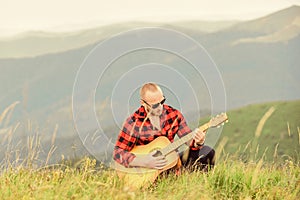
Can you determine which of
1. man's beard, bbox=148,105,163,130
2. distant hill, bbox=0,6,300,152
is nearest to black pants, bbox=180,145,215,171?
man's beard, bbox=148,105,163,130

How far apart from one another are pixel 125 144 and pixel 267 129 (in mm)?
2048

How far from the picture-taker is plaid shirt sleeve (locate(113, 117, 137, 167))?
3.35 m

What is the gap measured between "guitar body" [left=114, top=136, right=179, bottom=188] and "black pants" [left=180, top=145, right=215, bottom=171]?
76 millimetres

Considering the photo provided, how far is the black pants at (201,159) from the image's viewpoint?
11.1ft

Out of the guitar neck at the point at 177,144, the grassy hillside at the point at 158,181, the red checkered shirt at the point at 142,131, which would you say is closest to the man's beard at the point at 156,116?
the red checkered shirt at the point at 142,131

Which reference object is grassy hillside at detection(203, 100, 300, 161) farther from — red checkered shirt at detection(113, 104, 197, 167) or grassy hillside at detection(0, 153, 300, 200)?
red checkered shirt at detection(113, 104, 197, 167)

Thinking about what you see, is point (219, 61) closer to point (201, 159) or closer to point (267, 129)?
point (267, 129)

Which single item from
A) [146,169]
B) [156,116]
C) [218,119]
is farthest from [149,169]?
[218,119]

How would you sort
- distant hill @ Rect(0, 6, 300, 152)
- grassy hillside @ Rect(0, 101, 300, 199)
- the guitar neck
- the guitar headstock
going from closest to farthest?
grassy hillside @ Rect(0, 101, 300, 199)
the guitar headstock
the guitar neck
distant hill @ Rect(0, 6, 300, 152)

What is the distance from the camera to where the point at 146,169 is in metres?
3.35

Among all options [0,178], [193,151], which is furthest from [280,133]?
[0,178]

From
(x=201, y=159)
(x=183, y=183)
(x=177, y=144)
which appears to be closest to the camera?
(x=183, y=183)

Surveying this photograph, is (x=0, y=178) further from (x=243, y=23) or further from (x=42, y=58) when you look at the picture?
(x=243, y=23)

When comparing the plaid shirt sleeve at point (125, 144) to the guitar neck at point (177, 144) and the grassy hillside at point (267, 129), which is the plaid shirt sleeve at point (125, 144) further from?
the grassy hillside at point (267, 129)
